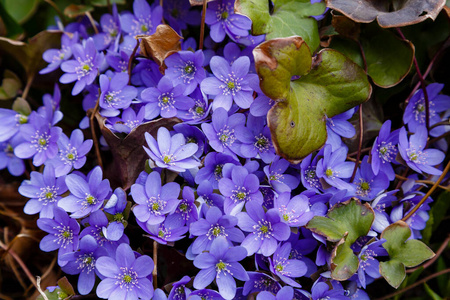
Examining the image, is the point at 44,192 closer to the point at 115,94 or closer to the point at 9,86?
the point at 115,94

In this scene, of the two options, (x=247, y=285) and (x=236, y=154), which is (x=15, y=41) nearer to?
(x=236, y=154)

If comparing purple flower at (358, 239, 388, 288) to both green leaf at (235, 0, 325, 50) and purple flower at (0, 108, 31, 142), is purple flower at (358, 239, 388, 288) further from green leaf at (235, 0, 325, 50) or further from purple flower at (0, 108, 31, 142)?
purple flower at (0, 108, 31, 142)

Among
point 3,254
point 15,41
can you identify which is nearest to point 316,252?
point 3,254

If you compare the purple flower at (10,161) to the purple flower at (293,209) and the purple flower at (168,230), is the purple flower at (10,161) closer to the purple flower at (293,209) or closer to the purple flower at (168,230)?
the purple flower at (168,230)

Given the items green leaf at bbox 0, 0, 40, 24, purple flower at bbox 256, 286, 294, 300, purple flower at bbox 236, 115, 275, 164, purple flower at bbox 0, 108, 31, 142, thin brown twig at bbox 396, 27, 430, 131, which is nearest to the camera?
purple flower at bbox 256, 286, 294, 300

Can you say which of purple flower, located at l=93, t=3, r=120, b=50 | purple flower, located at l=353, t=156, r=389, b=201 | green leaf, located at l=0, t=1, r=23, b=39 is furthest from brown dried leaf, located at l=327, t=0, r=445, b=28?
green leaf, located at l=0, t=1, r=23, b=39

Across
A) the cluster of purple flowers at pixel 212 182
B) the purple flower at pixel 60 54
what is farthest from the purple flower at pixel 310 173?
the purple flower at pixel 60 54
